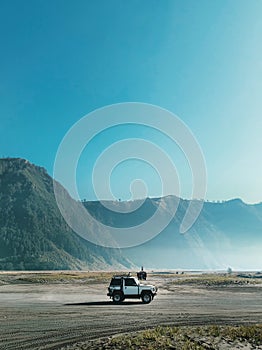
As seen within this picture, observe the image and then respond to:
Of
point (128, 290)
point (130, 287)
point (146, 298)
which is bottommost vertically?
point (146, 298)

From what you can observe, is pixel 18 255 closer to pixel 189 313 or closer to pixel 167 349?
pixel 189 313

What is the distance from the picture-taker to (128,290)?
39.5 meters

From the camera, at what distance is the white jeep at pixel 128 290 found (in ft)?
129

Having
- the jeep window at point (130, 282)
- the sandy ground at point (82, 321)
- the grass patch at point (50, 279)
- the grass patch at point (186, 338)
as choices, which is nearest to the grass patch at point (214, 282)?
the grass patch at point (50, 279)

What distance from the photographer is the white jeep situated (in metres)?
39.4

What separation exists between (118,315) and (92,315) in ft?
6.35

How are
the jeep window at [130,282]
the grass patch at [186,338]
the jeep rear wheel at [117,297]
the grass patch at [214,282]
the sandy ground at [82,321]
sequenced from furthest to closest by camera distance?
the grass patch at [214,282]
the jeep window at [130,282]
the jeep rear wheel at [117,297]
the sandy ground at [82,321]
the grass patch at [186,338]

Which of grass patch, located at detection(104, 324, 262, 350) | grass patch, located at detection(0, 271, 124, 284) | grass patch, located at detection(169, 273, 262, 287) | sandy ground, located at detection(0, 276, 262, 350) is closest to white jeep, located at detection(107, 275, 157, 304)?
sandy ground, located at detection(0, 276, 262, 350)

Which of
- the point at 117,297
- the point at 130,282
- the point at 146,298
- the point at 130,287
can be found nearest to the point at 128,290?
the point at 130,287

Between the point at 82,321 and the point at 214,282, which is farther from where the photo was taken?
the point at 214,282

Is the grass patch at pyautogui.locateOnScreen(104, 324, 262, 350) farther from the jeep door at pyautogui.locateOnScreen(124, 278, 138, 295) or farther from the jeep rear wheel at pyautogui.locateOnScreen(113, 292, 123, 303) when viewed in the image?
the jeep rear wheel at pyautogui.locateOnScreen(113, 292, 123, 303)

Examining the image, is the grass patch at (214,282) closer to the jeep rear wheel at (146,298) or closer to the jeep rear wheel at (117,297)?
the jeep rear wheel at (146,298)

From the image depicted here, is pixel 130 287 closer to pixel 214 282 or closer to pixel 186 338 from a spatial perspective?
pixel 186 338

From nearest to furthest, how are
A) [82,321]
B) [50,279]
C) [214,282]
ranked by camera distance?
[82,321], [214,282], [50,279]
